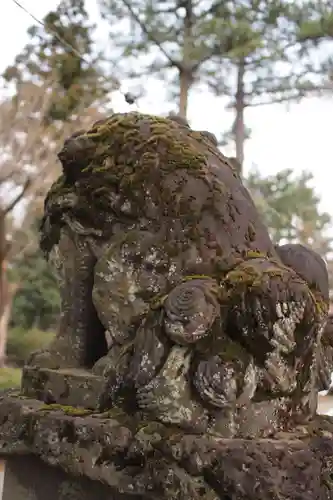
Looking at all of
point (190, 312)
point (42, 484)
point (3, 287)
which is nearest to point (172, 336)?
point (190, 312)

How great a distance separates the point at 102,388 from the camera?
1594mm

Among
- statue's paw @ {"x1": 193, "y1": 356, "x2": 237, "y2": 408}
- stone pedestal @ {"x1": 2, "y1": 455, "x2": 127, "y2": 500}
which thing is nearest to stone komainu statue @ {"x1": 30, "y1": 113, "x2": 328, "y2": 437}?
statue's paw @ {"x1": 193, "y1": 356, "x2": 237, "y2": 408}

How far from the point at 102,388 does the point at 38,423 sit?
17 cm

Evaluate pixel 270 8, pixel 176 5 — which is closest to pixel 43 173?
pixel 176 5

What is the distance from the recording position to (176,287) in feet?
4.75

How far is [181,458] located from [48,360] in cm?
69

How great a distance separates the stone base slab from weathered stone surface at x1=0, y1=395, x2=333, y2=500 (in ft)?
0.47

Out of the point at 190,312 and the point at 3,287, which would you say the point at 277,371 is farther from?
the point at 3,287

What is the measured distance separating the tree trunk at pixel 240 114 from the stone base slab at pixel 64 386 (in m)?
9.31

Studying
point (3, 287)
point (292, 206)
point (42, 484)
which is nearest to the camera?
point (42, 484)

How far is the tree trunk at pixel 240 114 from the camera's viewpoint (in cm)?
1090

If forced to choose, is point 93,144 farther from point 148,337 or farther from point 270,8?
point 270,8

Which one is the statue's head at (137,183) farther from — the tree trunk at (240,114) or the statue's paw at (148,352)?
the tree trunk at (240,114)

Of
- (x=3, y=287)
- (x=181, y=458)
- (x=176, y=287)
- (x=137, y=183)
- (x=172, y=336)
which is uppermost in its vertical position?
(x=3, y=287)
